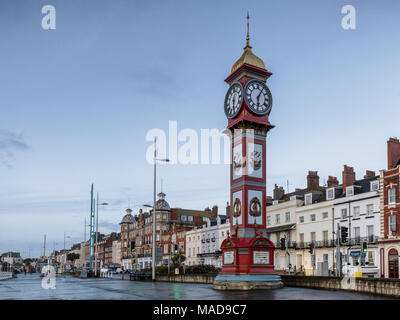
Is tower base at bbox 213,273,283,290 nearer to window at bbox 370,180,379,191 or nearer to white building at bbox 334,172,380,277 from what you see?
white building at bbox 334,172,380,277

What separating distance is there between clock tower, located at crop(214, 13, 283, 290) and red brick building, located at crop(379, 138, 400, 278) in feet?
85.3

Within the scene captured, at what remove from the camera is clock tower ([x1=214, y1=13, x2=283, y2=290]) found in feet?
96.8

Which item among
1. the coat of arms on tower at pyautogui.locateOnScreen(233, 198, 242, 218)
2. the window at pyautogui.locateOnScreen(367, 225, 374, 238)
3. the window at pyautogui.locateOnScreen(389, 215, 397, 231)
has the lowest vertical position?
the window at pyautogui.locateOnScreen(367, 225, 374, 238)

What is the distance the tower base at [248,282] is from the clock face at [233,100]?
1069 cm

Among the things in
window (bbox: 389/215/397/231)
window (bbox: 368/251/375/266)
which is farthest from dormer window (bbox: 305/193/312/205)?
window (bbox: 389/215/397/231)

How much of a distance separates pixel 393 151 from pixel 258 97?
28.5 metres

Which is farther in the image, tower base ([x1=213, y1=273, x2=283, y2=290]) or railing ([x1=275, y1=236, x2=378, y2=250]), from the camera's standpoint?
railing ([x1=275, y1=236, x2=378, y2=250])

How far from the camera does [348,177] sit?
63.7m

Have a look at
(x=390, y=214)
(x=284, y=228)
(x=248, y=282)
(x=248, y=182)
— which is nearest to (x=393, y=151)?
(x=390, y=214)
